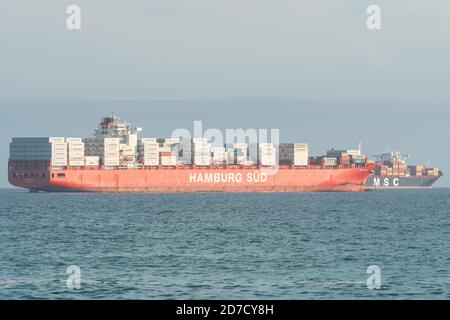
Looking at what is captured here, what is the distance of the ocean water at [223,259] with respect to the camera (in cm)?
2428

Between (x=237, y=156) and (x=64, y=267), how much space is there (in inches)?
4516

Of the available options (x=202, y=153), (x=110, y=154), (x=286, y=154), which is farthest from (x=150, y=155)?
(x=286, y=154)

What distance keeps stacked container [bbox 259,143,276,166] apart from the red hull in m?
2.64

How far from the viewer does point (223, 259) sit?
32750 millimetres

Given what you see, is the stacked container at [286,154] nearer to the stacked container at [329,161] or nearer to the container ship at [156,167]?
the container ship at [156,167]

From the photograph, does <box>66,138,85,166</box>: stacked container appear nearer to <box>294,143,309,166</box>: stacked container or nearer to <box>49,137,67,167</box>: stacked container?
<box>49,137,67,167</box>: stacked container

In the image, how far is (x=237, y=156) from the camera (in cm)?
14450

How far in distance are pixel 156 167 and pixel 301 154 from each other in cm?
2815

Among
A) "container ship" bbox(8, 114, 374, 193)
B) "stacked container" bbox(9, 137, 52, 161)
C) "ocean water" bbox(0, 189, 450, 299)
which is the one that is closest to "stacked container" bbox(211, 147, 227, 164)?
"container ship" bbox(8, 114, 374, 193)

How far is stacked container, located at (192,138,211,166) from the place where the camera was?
138 meters

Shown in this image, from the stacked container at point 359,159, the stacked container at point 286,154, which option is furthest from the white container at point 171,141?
the stacked container at point 359,159

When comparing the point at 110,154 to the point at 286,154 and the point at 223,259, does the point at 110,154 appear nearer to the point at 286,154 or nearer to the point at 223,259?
the point at 286,154

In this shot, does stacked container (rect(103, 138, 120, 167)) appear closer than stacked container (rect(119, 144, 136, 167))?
Yes
